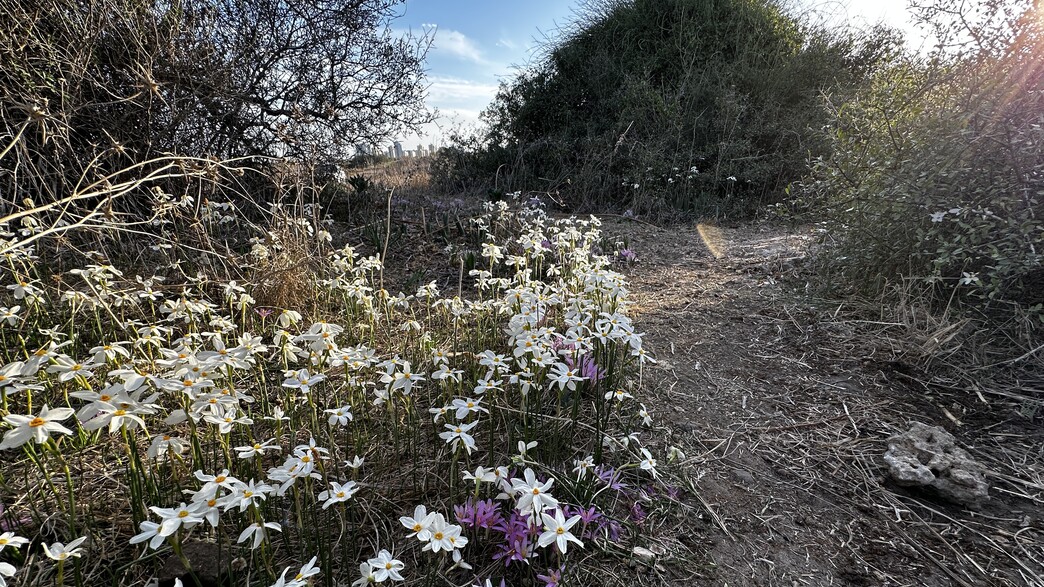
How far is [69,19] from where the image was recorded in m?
2.92

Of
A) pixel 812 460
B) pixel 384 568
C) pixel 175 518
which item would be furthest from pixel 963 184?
pixel 175 518

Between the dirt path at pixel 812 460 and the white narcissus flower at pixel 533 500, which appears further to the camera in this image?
the dirt path at pixel 812 460

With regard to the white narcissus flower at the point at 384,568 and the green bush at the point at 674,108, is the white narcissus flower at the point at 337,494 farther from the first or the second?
the green bush at the point at 674,108

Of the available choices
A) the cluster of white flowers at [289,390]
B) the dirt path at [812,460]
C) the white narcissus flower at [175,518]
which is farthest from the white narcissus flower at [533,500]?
the white narcissus flower at [175,518]

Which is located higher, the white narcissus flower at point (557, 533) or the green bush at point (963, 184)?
the green bush at point (963, 184)

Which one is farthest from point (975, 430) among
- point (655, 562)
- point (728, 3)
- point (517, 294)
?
point (728, 3)

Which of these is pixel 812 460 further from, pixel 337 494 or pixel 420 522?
pixel 337 494

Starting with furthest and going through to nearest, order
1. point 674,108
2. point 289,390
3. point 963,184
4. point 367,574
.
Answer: point 674,108 → point 963,184 → point 289,390 → point 367,574

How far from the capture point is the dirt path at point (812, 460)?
1488mm

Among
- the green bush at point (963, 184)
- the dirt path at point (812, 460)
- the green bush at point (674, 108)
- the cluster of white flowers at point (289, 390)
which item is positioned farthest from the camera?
the green bush at point (674, 108)

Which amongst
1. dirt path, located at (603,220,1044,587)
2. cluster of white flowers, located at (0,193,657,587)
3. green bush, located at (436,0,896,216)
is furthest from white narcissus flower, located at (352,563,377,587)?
green bush, located at (436,0,896,216)

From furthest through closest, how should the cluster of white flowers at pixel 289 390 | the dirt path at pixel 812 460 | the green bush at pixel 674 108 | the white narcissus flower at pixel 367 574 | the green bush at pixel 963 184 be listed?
the green bush at pixel 674 108 → the green bush at pixel 963 184 → the dirt path at pixel 812 460 → the cluster of white flowers at pixel 289 390 → the white narcissus flower at pixel 367 574

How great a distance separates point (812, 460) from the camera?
1.98 meters

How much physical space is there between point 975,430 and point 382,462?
2.63m
